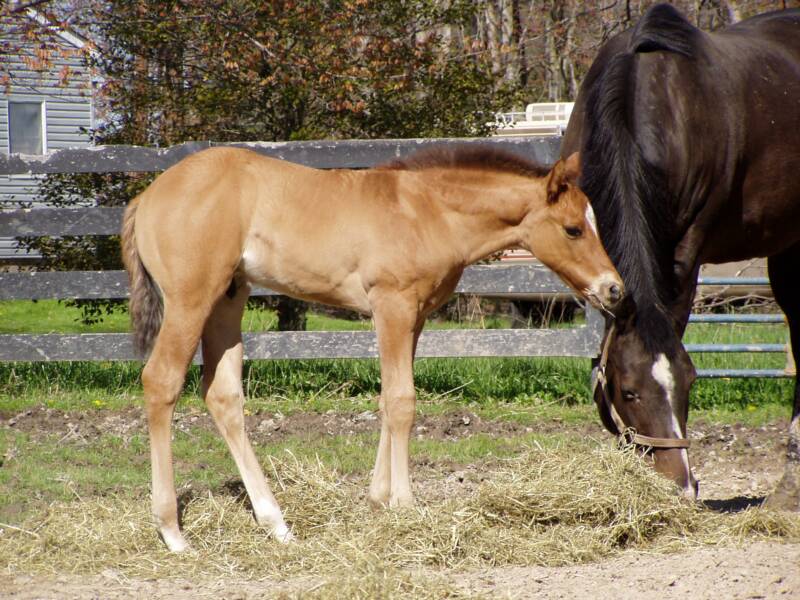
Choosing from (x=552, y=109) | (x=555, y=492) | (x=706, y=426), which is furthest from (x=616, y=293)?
(x=552, y=109)

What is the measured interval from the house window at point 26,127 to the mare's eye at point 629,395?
16976 mm

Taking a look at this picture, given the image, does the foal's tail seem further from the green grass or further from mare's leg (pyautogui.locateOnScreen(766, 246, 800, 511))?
A: mare's leg (pyautogui.locateOnScreen(766, 246, 800, 511))

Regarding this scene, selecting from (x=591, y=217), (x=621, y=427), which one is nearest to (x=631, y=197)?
(x=591, y=217)

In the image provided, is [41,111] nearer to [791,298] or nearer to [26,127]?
[26,127]

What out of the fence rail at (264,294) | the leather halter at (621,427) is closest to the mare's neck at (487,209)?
the leather halter at (621,427)

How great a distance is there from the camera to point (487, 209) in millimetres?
4199

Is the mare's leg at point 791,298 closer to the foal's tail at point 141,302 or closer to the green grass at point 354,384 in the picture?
the green grass at point 354,384

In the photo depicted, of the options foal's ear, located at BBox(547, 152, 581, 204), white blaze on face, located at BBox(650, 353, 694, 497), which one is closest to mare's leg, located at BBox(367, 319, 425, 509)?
foal's ear, located at BBox(547, 152, 581, 204)

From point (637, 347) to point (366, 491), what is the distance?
1565mm

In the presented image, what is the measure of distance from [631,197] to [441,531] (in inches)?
62.4

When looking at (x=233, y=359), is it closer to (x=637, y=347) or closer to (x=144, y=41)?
(x=637, y=347)

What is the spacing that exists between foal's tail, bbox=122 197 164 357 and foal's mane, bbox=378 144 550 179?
116cm

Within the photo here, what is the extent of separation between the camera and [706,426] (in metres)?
6.27

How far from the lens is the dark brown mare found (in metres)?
4.01
